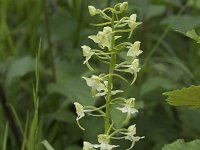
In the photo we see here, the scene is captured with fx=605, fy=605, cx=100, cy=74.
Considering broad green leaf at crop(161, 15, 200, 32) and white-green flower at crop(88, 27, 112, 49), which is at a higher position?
white-green flower at crop(88, 27, 112, 49)

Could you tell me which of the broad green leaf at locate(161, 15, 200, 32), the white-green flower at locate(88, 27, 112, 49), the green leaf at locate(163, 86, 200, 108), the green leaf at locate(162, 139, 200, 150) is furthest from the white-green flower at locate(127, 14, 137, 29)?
the broad green leaf at locate(161, 15, 200, 32)

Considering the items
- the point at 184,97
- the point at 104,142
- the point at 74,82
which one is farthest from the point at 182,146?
the point at 74,82

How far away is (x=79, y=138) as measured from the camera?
9.68ft

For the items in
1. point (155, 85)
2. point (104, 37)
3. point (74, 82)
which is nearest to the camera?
point (104, 37)

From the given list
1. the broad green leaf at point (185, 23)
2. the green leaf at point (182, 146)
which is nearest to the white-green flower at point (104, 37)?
the green leaf at point (182, 146)

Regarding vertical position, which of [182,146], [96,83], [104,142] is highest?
[96,83]

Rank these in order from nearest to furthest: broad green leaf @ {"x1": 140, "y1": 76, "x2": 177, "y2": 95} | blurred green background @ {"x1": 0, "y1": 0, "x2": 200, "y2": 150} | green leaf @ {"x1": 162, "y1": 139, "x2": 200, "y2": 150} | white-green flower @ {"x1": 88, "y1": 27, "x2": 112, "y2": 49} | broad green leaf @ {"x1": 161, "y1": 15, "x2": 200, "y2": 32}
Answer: white-green flower @ {"x1": 88, "y1": 27, "x2": 112, "y2": 49}, green leaf @ {"x1": 162, "y1": 139, "x2": 200, "y2": 150}, broad green leaf @ {"x1": 140, "y1": 76, "x2": 177, "y2": 95}, blurred green background @ {"x1": 0, "y1": 0, "x2": 200, "y2": 150}, broad green leaf @ {"x1": 161, "y1": 15, "x2": 200, "y2": 32}

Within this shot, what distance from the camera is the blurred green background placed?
273 centimetres

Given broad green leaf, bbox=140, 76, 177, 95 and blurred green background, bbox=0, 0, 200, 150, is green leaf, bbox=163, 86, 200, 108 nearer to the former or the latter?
blurred green background, bbox=0, 0, 200, 150

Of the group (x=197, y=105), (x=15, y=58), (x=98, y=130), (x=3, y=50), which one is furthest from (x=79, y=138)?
(x=197, y=105)

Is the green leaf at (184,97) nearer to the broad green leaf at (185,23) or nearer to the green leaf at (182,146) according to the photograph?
the green leaf at (182,146)

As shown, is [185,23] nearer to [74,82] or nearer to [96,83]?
[74,82]

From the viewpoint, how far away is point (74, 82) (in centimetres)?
285

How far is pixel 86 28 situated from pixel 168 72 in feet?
2.17
